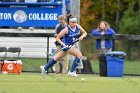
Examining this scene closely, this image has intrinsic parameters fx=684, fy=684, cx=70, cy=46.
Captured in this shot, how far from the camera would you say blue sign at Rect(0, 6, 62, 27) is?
1171 inches

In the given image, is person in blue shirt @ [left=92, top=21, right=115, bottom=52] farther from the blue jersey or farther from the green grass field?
the green grass field

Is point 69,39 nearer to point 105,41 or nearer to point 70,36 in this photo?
point 70,36

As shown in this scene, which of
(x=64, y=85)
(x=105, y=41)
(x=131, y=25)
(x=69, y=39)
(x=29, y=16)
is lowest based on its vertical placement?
(x=131, y=25)

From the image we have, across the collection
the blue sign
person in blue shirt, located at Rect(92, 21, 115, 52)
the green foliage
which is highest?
the blue sign

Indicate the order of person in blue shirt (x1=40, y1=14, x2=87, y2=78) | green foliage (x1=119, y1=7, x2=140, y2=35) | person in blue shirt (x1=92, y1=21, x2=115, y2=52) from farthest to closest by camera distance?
green foliage (x1=119, y1=7, x2=140, y2=35) → person in blue shirt (x1=92, y1=21, x2=115, y2=52) → person in blue shirt (x1=40, y1=14, x2=87, y2=78)

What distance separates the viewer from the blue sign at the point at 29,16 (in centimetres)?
2975

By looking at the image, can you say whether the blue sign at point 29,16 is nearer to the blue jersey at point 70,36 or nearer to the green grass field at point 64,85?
the blue jersey at point 70,36

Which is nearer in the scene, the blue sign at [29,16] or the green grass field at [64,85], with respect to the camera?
the green grass field at [64,85]

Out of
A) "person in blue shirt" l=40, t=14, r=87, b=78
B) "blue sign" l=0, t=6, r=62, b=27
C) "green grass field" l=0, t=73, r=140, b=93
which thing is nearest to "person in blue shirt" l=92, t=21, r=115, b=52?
"person in blue shirt" l=40, t=14, r=87, b=78

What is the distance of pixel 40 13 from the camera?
2995 cm

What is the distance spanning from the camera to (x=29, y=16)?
1185 inches

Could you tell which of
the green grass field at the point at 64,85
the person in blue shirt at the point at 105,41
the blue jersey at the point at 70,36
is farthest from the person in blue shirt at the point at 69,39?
the person in blue shirt at the point at 105,41

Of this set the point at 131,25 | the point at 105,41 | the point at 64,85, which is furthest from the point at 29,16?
the point at 131,25

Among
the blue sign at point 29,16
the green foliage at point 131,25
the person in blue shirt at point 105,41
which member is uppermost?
the blue sign at point 29,16
